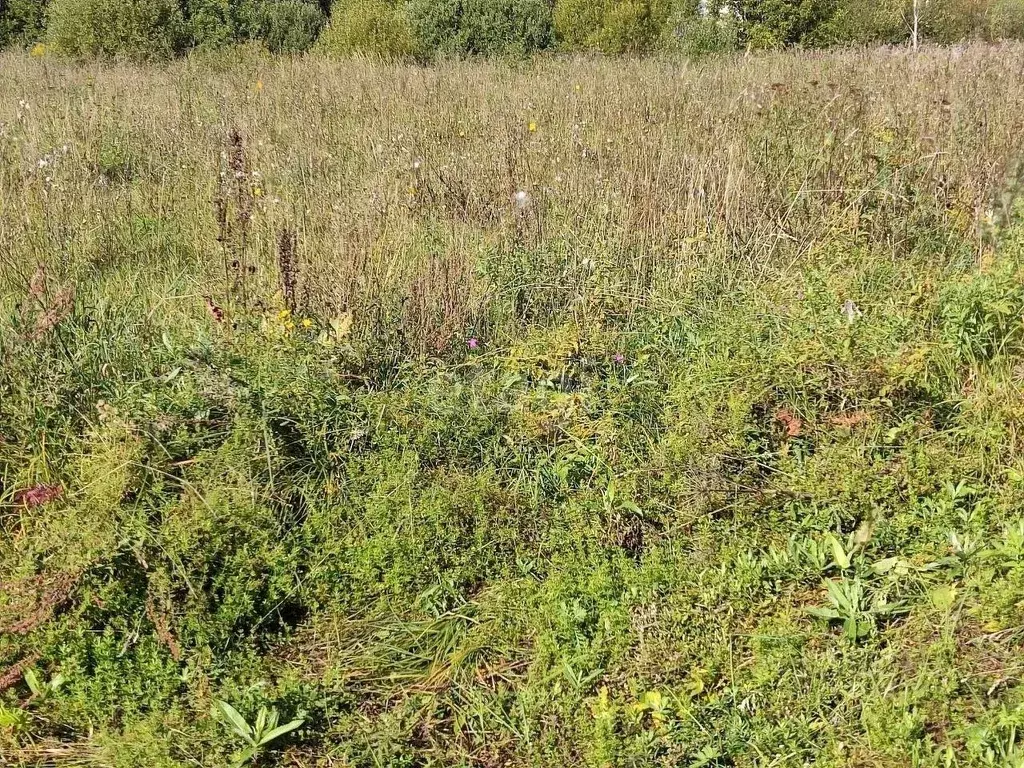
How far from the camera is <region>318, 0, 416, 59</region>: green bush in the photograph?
1053 cm

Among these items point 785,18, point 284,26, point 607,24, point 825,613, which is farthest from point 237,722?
point 785,18

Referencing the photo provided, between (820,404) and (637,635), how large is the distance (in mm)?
1094

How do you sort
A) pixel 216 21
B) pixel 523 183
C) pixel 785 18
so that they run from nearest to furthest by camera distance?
pixel 523 183, pixel 216 21, pixel 785 18

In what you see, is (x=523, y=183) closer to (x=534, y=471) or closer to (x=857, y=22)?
(x=534, y=471)

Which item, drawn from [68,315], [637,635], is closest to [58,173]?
[68,315]

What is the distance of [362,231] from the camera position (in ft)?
12.1

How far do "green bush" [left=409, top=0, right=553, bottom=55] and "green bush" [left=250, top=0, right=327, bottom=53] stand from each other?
1.92 metres

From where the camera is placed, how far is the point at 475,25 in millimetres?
10695

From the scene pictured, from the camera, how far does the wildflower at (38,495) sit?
2.46m

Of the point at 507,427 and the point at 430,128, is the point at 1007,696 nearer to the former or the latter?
the point at 507,427

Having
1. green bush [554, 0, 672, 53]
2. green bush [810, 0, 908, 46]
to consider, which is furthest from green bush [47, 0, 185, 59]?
green bush [810, 0, 908, 46]

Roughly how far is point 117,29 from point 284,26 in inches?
95.5

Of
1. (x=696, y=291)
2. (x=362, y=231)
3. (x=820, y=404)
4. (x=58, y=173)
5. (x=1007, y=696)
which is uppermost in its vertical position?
(x=58, y=173)

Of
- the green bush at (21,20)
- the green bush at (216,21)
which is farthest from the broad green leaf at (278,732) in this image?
the green bush at (21,20)
